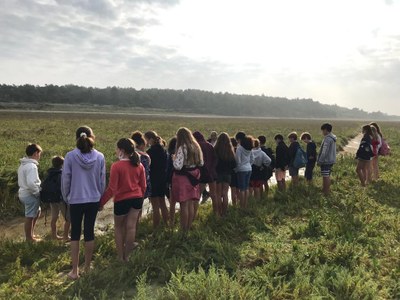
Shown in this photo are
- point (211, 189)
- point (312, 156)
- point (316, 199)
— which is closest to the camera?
point (211, 189)

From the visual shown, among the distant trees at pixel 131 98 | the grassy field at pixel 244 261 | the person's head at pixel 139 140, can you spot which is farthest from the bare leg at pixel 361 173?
the distant trees at pixel 131 98

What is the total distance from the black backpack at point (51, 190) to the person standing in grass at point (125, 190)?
6.38 feet

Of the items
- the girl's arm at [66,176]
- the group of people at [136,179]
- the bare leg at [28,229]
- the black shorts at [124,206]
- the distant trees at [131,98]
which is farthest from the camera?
the distant trees at [131,98]

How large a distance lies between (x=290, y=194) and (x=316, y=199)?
2.57 feet

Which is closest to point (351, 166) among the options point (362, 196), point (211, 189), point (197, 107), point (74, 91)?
point (362, 196)

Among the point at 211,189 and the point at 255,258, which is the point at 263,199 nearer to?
the point at 211,189

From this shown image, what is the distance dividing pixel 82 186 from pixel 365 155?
33.4 ft

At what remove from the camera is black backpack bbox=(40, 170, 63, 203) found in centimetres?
767

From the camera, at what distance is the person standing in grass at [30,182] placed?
7.30 meters

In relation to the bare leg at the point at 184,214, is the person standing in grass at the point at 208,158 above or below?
above

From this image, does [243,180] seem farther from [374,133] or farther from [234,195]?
[374,133]

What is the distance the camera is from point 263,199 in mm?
10836

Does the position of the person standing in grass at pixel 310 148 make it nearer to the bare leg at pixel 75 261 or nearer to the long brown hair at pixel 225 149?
the long brown hair at pixel 225 149

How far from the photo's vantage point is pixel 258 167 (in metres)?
10.6
